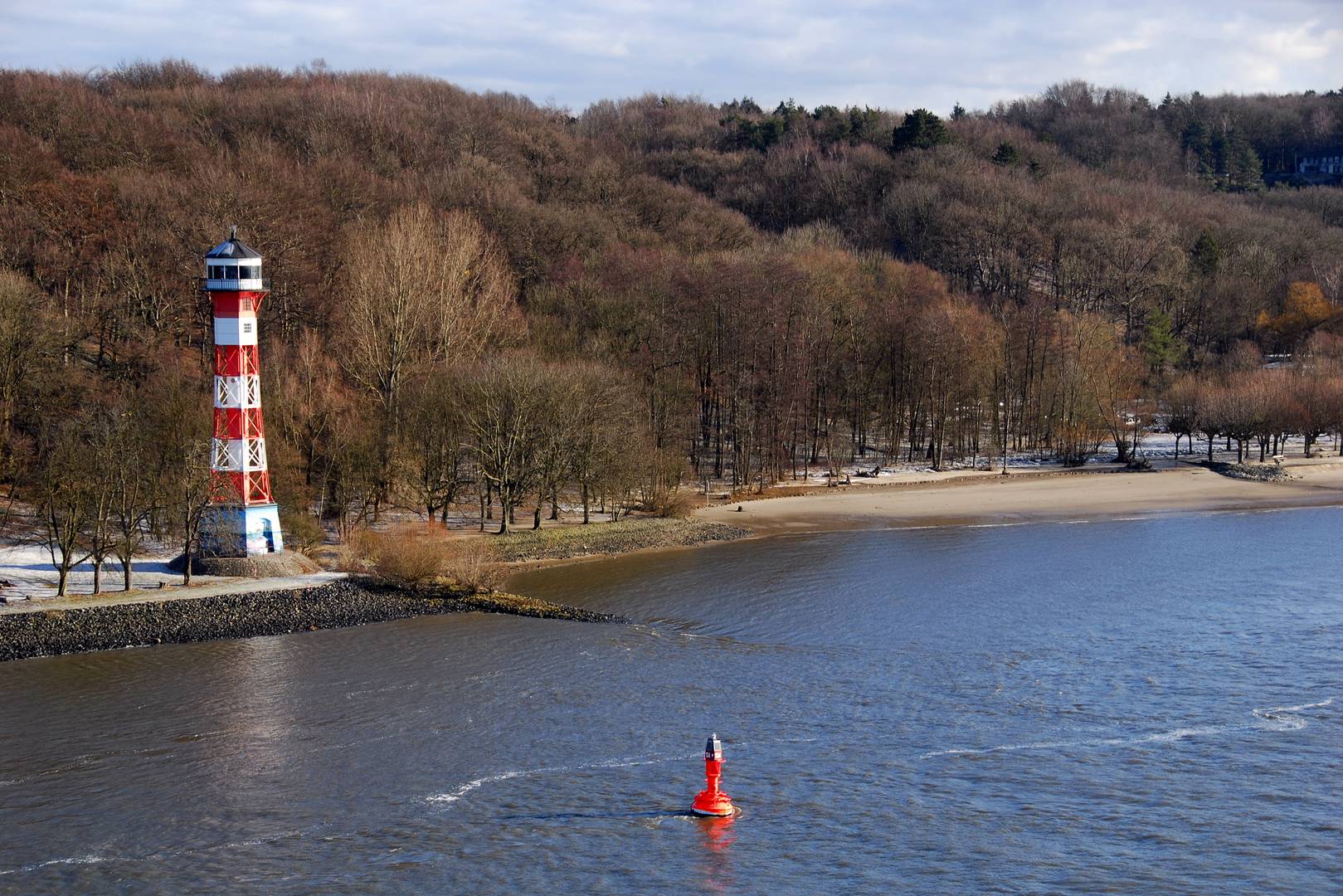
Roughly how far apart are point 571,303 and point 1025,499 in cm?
2266

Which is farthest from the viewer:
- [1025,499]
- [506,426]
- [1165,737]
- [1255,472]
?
[1255,472]

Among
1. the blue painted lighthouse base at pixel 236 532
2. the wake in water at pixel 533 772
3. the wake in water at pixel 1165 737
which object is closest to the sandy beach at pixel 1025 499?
the blue painted lighthouse base at pixel 236 532

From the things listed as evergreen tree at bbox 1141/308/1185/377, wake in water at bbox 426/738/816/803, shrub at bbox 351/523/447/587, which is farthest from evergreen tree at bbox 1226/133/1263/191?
wake in water at bbox 426/738/816/803

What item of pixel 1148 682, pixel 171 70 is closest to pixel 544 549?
pixel 1148 682

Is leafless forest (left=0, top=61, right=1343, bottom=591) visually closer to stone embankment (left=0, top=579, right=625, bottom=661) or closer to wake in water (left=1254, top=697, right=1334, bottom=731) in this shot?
stone embankment (left=0, top=579, right=625, bottom=661)

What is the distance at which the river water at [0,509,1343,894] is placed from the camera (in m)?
19.0

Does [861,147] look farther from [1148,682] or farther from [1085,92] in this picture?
[1148,682]

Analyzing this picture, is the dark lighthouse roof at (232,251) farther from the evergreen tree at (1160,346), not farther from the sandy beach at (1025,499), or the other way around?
the evergreen tree at (1160,346)

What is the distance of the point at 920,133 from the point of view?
4592 inches

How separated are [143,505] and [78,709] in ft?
32.9

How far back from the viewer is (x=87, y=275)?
52.6m

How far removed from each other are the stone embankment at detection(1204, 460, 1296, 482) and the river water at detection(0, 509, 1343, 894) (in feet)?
91.7

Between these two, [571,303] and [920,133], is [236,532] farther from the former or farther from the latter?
[920,133]

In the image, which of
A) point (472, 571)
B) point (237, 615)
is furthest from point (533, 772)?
point (472, 571)
